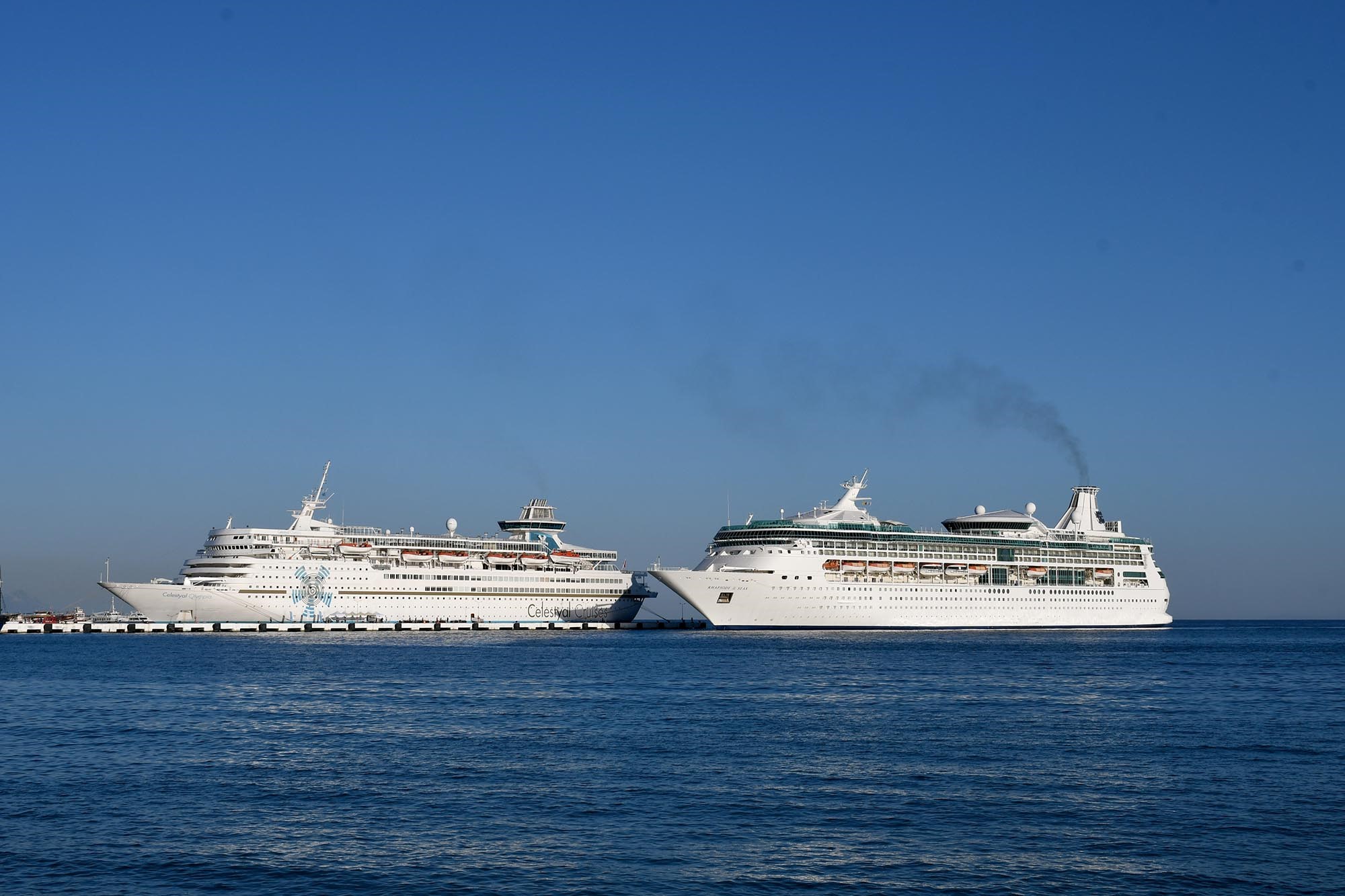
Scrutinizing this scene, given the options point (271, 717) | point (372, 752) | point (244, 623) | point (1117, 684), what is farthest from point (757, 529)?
point (372, 752)

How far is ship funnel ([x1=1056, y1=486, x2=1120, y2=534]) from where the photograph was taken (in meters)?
126

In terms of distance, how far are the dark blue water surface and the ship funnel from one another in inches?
2605

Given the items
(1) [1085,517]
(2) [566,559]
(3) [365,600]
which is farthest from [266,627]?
(1) [1085,517]

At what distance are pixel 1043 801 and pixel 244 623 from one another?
3542 inches

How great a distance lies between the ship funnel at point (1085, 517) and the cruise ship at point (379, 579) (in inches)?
1832

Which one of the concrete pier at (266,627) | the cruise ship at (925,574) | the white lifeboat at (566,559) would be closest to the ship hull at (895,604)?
the cruise ship at (925,574)

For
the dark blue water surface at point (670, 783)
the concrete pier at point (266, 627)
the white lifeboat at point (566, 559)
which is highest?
the white lifeboat at point (566, 559)

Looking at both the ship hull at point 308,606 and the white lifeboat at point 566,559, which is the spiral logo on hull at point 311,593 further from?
the white lifeboat at point 566,559

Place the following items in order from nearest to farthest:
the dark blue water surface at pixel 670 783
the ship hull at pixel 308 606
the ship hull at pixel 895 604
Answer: the dark blue water surface at pixel 670 783 → the ship hull at pixel 895 604 → the ship hull at pixel 308 606

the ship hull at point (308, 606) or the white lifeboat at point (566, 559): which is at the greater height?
the white lifeboat at point (566, 559)

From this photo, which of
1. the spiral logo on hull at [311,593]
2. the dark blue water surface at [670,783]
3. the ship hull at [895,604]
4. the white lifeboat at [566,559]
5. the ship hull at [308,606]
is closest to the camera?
the dark blue water surface at [670,783]

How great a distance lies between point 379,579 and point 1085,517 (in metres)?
69.7

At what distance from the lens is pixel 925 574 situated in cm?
11188

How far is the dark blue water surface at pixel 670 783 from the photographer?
2206 centimetres
